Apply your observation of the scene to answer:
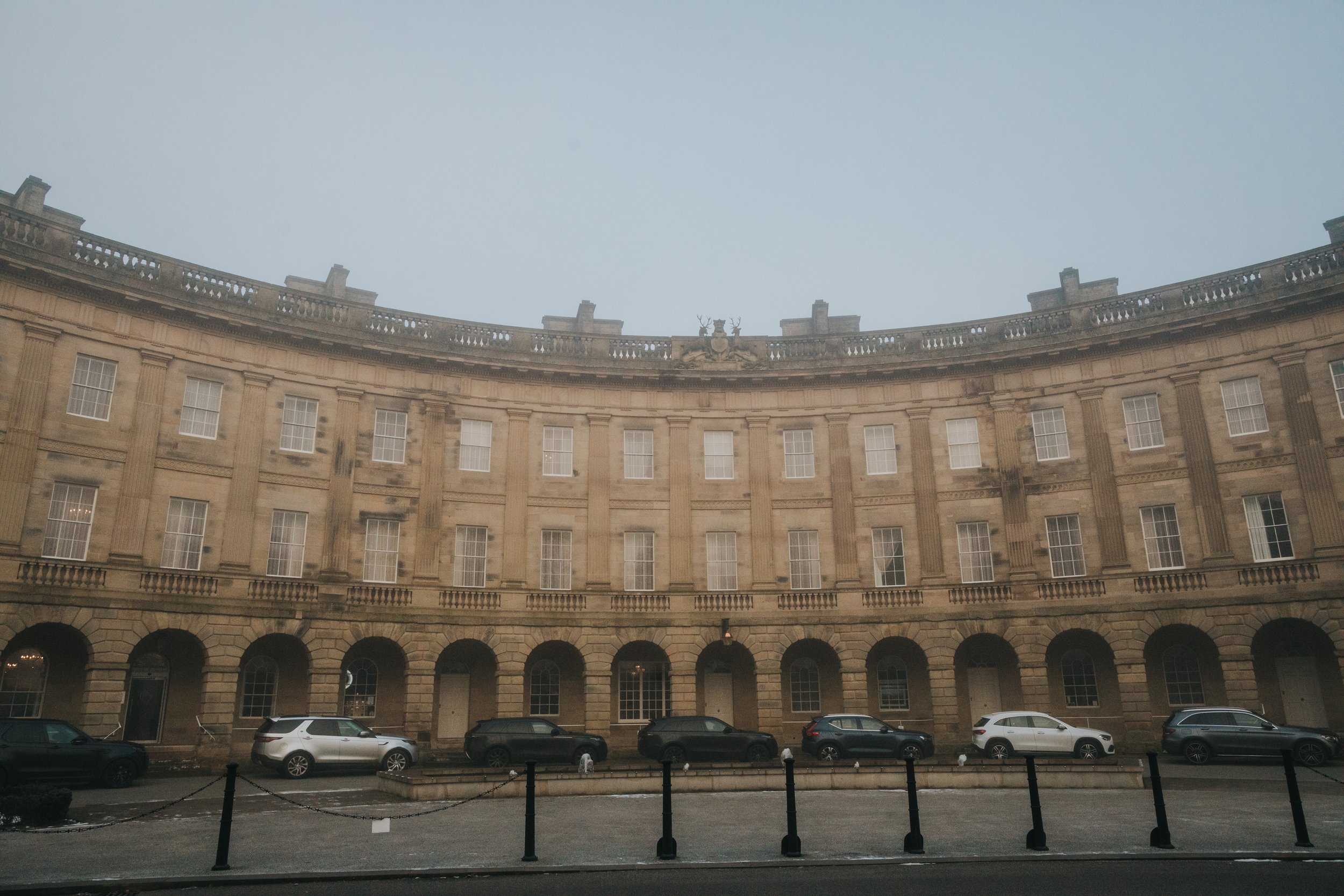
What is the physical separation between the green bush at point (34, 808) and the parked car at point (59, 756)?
537cm

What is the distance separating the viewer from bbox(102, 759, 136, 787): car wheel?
2089cm

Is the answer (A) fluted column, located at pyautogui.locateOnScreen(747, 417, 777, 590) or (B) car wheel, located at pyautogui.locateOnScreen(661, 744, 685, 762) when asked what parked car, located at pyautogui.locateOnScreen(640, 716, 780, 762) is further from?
(A) fluted column, located at pyautogui.locateOnScreen(747, 417, 777, 590)

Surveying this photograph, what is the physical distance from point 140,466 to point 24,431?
2952 mm

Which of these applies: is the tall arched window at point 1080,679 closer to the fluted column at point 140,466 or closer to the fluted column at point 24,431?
the fluted column at point 140,466

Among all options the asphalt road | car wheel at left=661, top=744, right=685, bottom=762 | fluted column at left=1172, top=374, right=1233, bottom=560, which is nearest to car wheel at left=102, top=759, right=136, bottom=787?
the asphalt road

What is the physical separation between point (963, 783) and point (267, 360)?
2375 centimetres

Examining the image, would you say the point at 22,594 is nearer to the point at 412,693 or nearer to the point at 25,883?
the point at 412,693

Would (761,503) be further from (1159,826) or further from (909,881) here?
(909,881)

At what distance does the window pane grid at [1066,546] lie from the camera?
3094 cm

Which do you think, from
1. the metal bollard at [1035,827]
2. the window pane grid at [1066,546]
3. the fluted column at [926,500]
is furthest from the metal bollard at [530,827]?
the window pane grid at [1066,546]

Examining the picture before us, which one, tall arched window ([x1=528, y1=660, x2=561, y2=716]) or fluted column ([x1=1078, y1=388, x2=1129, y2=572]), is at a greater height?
fluted column ([x1=1078, y1=388, x2=1129, y2=572])

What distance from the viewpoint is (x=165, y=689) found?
2739 centimetres

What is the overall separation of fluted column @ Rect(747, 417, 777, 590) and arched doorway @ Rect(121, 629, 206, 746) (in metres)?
17.5

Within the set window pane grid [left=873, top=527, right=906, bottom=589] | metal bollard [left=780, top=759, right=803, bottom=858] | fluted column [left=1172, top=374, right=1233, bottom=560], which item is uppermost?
fluted column [left=1172, top=374, right=1233, bottom=560]
